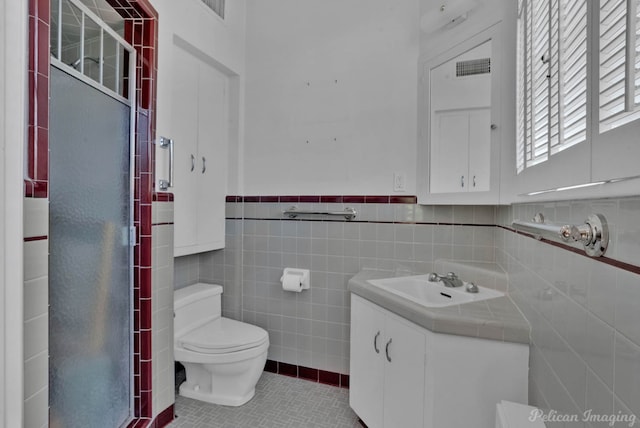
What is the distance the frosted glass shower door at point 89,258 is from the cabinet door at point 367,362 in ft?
3.73

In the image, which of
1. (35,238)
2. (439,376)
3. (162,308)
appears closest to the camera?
(35,238)

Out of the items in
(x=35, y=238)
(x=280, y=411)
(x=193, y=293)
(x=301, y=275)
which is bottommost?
(x=280, y=411)

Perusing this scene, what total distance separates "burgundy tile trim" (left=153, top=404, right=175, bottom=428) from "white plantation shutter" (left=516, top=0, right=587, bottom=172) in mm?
2066

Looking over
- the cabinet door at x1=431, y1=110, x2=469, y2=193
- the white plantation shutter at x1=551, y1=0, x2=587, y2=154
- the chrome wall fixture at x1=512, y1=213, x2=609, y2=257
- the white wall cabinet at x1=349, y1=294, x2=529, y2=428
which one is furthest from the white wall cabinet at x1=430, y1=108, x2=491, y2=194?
the chrome wall fixture at x1=512, y1=213, x2=609, y2=257

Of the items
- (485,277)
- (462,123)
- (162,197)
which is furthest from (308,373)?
(462,123)

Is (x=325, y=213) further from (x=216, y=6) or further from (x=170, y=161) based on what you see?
(x=216, y=6)

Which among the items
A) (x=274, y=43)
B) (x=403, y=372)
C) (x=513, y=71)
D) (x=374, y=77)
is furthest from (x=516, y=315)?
(x=274, y=43)

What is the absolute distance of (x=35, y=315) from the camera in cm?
92

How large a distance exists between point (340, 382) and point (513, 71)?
80.2 inches

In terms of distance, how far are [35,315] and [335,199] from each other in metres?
1.61

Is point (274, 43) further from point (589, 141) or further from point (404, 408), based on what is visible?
point (404, 408)

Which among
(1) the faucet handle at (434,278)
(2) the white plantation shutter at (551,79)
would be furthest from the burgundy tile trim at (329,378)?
(2) the white plantation shutter at (551,79)

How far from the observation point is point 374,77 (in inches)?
82.2

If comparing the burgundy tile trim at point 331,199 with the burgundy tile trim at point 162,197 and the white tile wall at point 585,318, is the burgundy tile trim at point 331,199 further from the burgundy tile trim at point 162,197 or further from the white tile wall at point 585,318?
the white tile wall at point 585,318
